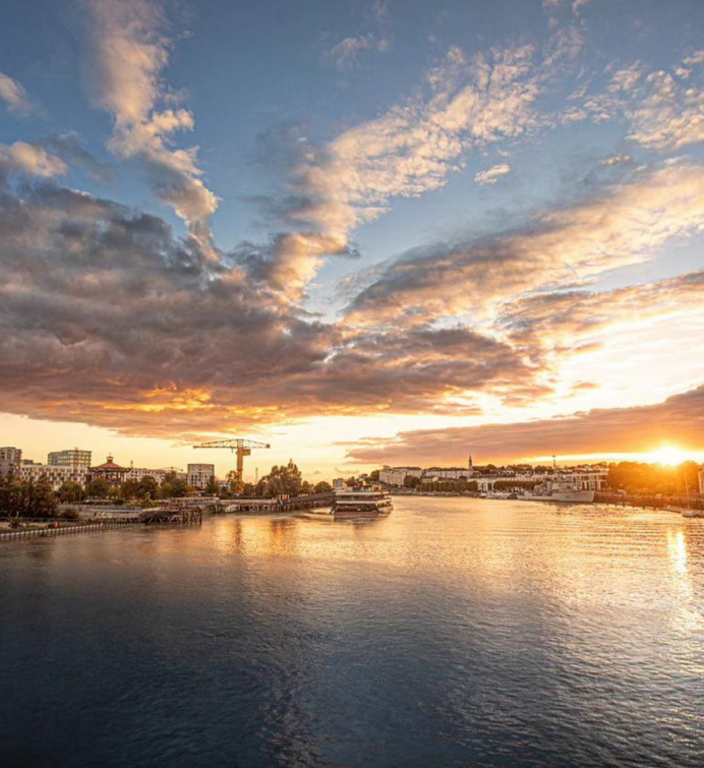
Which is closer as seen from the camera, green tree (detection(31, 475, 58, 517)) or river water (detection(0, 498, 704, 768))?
river water (detection(0, 498, 704, 768))

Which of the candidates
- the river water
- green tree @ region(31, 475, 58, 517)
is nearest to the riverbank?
green tree @ region(31, 475, 58, 517)

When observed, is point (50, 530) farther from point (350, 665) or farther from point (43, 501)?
point (350, 665)

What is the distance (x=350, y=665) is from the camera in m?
36.6

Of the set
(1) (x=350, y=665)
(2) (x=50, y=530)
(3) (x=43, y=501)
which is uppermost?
(3) (x=43, y=501)

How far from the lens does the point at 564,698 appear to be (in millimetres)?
31391

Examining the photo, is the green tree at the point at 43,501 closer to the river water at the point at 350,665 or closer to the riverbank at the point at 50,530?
the riverbank at the point at 50,530

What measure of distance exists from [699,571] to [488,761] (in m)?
61.3

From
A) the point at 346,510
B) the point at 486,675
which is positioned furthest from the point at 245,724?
the point at 346,510

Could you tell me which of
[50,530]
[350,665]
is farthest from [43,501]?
[350,665]

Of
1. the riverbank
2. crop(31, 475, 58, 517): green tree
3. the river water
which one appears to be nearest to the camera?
the river water

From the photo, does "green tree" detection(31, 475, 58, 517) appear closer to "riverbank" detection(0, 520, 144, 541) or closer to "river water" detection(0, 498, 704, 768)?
"riverbank" detection(0, 520, 144, 541)

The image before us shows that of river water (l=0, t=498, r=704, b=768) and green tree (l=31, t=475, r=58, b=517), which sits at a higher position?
green tree (l=31, t=475, r=58, b=517)

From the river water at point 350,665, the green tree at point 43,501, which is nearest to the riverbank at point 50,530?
the green tree at point 43,501

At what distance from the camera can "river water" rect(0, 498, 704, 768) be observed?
2627 cm
